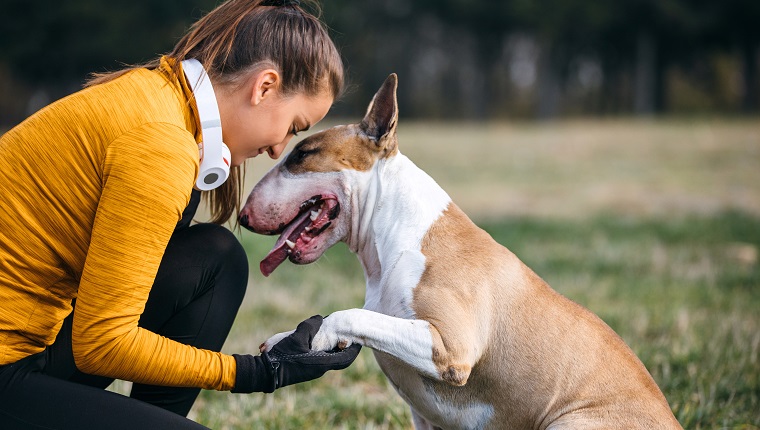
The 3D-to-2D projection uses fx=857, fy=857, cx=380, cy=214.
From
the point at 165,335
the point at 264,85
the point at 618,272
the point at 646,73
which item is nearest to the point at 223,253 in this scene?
the point at 165,335

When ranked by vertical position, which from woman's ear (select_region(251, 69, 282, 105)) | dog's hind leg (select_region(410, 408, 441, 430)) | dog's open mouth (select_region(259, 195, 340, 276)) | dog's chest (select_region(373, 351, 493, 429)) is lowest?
dog's hind leg (select_region(410, 408, 441, 430))

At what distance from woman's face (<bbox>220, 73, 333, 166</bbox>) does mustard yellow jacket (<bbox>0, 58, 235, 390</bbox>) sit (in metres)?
0.21

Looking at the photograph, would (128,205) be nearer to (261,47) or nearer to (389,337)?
(261,47)

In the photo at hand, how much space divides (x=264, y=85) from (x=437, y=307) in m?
1.00

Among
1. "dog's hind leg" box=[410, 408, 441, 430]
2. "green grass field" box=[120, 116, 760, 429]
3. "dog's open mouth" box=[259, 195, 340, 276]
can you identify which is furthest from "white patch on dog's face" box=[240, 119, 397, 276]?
"green grass field" box=[120, 116, 760, 429]

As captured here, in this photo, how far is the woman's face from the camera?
304 cm

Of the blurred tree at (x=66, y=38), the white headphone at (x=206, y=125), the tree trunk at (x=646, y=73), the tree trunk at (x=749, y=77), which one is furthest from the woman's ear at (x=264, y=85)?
the tree trunk at (x=646, y=73)

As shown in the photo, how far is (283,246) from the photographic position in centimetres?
347

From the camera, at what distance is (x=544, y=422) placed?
3.26m

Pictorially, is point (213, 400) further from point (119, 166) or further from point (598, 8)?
point (598, 8)

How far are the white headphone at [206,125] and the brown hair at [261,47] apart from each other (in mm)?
49

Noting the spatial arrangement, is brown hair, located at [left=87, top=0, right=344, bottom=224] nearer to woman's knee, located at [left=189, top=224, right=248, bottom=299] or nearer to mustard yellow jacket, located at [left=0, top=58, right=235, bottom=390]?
mustard yellow jacket, located at [left=0, top=58, right=235, bottom=390]

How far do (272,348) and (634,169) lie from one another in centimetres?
1459

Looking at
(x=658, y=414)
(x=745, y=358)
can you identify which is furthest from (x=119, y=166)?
(x=745, y=358)
